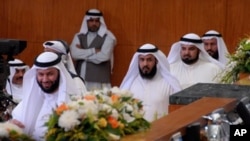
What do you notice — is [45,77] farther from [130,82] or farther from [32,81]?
[130,82]

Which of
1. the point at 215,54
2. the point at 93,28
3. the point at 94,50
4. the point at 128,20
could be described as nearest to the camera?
the point at 215,54

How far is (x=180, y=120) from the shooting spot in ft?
10.7

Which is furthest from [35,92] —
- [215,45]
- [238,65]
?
[215,45]

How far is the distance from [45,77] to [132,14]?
257 inches

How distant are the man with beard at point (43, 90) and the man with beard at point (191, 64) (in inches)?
109

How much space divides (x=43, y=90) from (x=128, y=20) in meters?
6.66

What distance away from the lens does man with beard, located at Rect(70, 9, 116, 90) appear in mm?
12594

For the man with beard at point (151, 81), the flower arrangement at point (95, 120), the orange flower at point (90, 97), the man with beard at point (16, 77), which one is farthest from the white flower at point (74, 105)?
the man with beard at point (16, 77)

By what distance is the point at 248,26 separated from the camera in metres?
12.6

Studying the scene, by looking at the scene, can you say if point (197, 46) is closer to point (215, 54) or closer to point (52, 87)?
point (215, 54)

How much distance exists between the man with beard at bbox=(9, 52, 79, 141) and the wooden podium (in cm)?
259

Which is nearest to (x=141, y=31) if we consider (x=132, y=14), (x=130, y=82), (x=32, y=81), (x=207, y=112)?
(x=132, y=14)

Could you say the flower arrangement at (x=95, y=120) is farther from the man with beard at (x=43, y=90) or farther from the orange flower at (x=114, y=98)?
the man with beard at (x=43, y=90)

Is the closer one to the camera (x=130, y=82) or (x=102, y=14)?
(x=130, y=82)
